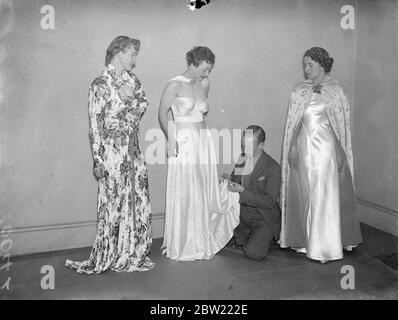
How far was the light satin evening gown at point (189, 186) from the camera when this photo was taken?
3.95 meters

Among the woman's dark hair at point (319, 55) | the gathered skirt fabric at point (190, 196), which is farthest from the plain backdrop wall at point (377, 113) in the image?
the gathered skirt fabric at point (190, 196)

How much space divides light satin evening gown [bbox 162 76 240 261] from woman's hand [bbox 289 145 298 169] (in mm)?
693

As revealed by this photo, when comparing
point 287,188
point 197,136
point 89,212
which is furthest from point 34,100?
point 287,188

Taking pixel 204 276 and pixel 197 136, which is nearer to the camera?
pixel 204 276

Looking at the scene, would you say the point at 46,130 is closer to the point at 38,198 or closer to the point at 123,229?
the point at 38,198

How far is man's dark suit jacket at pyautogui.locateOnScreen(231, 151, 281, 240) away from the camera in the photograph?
4086mm

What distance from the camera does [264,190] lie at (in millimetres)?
4148

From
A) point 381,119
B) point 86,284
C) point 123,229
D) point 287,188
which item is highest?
point 381,119

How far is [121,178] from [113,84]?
0.73 meters

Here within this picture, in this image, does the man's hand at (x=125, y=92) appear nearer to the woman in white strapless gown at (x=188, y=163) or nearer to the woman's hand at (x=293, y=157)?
the woman in white strapless gown at (x=188, y=163)

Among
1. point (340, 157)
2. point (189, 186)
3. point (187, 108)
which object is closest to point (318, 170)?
point (340, 157)

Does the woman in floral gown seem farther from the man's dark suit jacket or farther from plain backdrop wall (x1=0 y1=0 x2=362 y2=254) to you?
the man's dark suit jacket

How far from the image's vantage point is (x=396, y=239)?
4598 millimetres

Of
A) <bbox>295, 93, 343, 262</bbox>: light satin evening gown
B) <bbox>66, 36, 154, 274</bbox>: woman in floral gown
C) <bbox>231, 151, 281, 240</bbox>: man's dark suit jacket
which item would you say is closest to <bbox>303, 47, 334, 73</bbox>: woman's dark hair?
<bbox>295, 93, 343, 262</bbox>: light satin evening gown
